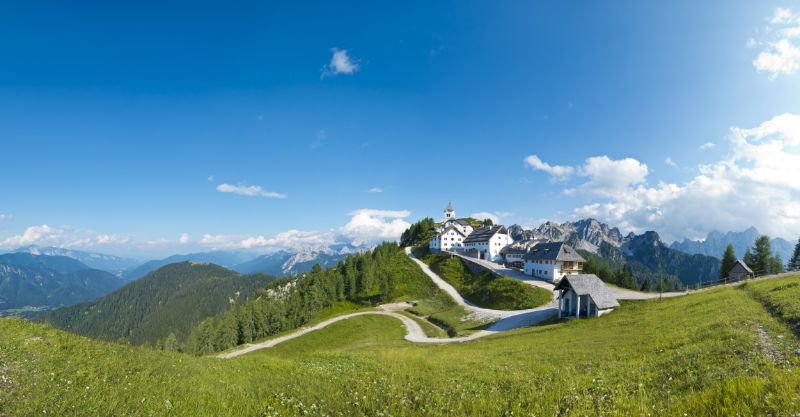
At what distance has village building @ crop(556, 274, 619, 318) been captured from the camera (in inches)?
1785

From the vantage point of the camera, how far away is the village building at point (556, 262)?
84500mm

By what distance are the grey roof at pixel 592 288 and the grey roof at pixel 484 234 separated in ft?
270

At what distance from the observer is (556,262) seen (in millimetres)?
84250

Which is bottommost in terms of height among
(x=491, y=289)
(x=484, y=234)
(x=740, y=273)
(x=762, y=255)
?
(x=491, y=289)

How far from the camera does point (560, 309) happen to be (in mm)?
49062

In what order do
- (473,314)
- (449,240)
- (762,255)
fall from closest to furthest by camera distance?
(473,314) < (762,255) < (449,240)

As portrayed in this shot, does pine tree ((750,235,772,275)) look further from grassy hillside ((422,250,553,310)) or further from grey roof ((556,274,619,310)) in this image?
grey roof ((556,274,619,310))

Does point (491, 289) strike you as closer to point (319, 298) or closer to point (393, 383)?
point (319, 298)

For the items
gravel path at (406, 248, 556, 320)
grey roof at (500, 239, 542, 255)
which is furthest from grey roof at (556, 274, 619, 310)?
grey roof at (500, 239, 542, 255)

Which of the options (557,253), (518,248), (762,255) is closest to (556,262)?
(557,253)

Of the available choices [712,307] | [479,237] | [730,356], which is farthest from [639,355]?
[479,237]

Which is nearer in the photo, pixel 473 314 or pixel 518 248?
pixel 473 314

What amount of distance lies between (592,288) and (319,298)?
8434 centimetres

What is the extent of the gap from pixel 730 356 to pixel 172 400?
64.7 feet
